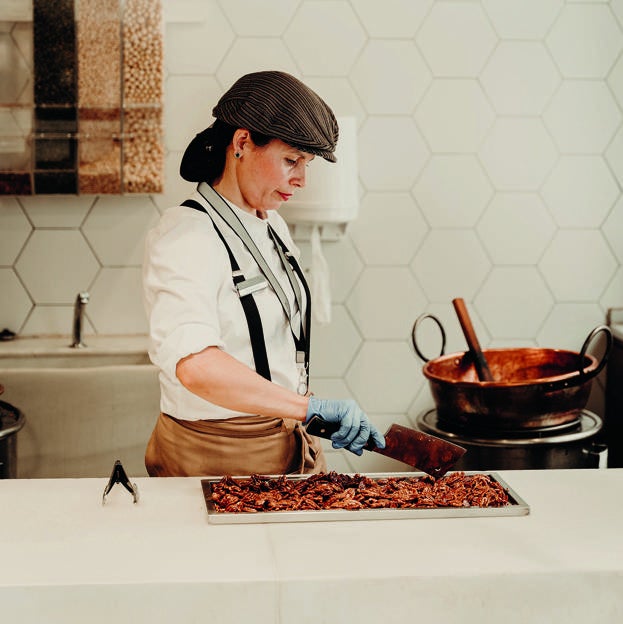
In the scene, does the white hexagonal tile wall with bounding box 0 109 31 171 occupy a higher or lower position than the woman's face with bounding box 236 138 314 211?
higher

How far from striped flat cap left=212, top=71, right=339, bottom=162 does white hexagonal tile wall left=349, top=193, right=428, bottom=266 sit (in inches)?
49.7

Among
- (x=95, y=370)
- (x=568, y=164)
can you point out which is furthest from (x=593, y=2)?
(x=95, y=370)

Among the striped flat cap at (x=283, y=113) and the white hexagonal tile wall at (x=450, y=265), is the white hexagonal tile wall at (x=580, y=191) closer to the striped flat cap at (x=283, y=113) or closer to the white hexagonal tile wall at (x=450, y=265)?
the white hexagonal tile wall at (x=450, y=265)

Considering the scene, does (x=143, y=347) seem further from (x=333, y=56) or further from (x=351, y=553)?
(x=351, y=553)

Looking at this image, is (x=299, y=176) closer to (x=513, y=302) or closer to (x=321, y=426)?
(x=321, y=426)

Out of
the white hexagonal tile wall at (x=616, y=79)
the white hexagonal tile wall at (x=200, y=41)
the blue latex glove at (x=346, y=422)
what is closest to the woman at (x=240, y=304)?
the blue latex glove at (x=346, y=422)

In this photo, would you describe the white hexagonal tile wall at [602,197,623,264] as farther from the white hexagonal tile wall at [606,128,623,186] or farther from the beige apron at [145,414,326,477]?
the beige apron at [145,414,326,477]

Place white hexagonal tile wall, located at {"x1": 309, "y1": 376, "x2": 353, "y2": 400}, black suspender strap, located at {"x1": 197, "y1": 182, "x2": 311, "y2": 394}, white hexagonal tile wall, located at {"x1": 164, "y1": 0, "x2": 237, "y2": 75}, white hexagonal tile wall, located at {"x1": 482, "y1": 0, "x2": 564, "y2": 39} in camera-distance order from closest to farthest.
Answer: black suspender strap, located at {"x1": 197, "y1": 182, "x2": 311, "y2": 394}, white hexagonal tile wall, located at {"x1": 164, "y1": 0, "x2": 237, "y2": 75}, white hexagonal tile wall, located at {"x1": 482, "y1": 0, "x2": 564, "y2": 39}, white hexagonal tile wall, located at {"x1": 309, "y1": 376, "x2": 353, "y2": 400}

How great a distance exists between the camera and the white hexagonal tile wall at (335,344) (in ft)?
10.8

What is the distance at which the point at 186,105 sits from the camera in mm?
3113

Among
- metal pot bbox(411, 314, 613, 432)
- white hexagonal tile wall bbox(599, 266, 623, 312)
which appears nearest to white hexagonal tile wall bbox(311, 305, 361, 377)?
metal pot bbox(411, 314, 613, 432)

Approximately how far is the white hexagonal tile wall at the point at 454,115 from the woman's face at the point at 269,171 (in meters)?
1.28

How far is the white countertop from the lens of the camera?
4.47 feet

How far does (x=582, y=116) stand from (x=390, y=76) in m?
0.75
